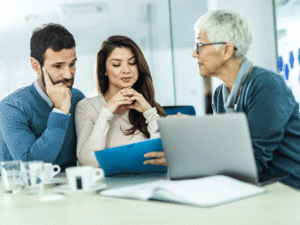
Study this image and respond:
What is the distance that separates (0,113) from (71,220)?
3.82 feet

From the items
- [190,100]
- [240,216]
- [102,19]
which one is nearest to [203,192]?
[240,216]

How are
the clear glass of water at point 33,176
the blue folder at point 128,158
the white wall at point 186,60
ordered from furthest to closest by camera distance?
the white wall at point 186,60 < the blue folder at point 128,158 < the clear glass of water at point 33,176

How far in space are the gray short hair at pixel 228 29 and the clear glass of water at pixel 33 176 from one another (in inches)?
43.7

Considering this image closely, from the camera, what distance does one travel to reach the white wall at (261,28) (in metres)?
3.48

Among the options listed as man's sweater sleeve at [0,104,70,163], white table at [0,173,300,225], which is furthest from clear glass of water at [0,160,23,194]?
man's sweater sleeve at [0,104,70,163]

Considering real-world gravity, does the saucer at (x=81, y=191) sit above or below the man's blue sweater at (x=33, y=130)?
below

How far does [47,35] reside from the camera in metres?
1.87

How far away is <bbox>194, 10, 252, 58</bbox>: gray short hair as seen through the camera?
1.74m

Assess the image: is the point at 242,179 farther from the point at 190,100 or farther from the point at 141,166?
the point at 190,100

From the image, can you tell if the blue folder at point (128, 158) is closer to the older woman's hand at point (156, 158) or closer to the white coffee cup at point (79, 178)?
the older woman's hand at point (156, 158)

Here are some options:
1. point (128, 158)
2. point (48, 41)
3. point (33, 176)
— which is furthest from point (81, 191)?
point (48, 41)

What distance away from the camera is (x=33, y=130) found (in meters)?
1.75

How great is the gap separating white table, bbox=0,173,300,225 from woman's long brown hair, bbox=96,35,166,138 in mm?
969

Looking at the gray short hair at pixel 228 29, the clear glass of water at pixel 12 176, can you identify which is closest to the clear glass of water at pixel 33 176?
the clear glass of water at pixel 12 176
